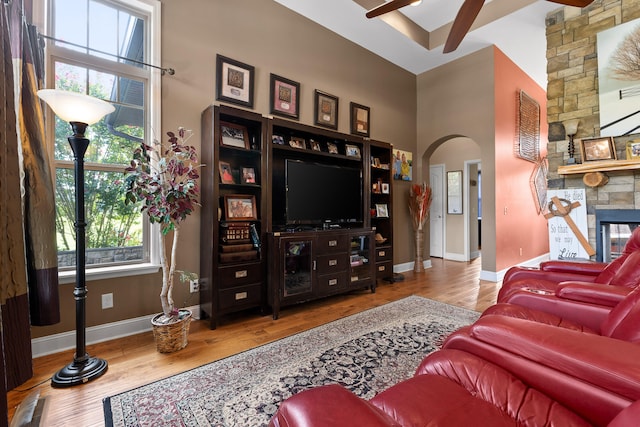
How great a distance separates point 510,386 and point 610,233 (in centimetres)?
377

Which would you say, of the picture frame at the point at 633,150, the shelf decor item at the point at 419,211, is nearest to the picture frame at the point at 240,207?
the shelf decor item at the point at 419,211

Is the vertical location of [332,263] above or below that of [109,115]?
below

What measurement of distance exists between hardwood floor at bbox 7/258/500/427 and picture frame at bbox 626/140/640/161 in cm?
207

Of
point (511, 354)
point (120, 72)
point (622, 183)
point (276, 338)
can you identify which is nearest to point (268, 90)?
point (120, 72)

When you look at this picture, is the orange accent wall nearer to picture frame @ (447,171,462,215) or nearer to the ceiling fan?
picture frame @ (447,171,462,215)

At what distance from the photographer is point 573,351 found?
911 mm

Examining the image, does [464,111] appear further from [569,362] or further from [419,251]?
[569,362]

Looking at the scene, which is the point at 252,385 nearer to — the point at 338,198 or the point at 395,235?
the point at 338,198

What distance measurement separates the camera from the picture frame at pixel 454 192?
620 cm

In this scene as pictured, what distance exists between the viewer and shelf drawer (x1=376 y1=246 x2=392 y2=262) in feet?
13.2

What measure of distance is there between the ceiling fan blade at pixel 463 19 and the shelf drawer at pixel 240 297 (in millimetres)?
2960

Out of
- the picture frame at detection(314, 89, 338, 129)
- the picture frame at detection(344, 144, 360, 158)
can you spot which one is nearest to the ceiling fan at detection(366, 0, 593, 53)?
the picture frame at detection(314, 89, 338, 129)

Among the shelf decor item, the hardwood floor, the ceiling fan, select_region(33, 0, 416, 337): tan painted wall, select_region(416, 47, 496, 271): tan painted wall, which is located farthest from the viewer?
the shelf decor item

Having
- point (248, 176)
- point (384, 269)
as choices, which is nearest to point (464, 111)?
point (384, 269)
